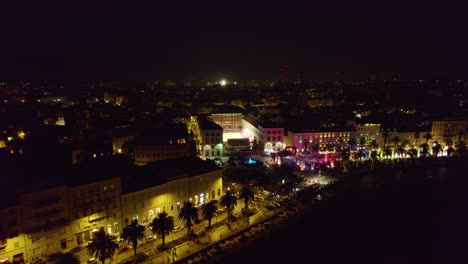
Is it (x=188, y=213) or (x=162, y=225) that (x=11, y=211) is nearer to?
(x=162, y=225)

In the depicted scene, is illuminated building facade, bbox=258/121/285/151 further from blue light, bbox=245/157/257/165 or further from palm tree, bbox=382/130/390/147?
palm tree, bbox=382/130/390/147

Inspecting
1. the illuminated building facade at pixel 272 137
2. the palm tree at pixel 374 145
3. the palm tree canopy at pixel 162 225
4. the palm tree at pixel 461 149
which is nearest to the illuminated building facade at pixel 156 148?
the illuminated building facade at pixel 272 137

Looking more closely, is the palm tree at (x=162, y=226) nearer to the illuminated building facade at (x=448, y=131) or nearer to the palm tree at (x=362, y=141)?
the palm tree at (x=362, y=141)

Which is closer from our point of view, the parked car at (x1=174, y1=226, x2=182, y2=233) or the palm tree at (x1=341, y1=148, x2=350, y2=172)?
the parked car at (x1=174, y1=226, x2=182, y2=233)

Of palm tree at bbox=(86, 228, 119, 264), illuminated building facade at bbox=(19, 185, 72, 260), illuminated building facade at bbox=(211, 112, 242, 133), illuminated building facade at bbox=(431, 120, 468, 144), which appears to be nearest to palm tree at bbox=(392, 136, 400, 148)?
illuminated building facade at bbox=(431, 120, 468, 144)

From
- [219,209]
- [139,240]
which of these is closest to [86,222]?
[139,240]

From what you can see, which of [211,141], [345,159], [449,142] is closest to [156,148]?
[211,141]
